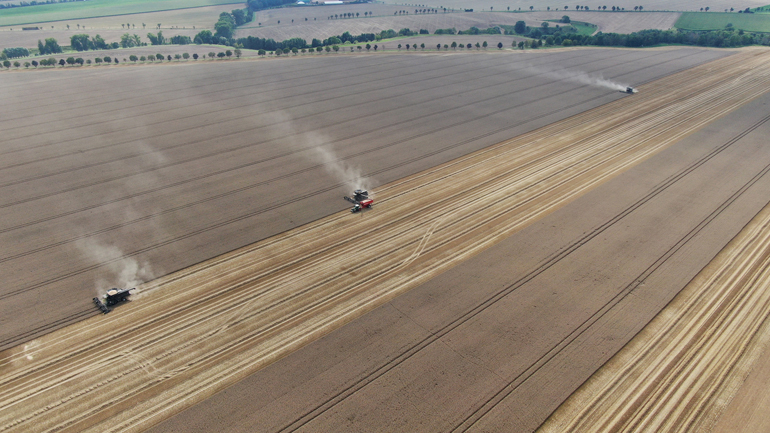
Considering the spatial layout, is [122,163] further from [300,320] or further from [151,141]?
[300,320]

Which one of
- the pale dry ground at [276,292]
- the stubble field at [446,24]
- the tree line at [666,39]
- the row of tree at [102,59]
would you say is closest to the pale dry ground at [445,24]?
the stubble field at [446,24]

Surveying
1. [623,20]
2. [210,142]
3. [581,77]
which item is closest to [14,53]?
[210,142]

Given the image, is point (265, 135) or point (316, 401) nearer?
point (316, 401)

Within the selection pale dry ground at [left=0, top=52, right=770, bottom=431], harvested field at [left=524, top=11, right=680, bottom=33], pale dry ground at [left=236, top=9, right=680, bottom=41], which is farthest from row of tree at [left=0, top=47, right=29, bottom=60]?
harvested field at [left=524, top=11, right=680, bottom=33]

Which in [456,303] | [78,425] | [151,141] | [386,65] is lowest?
[78,425]

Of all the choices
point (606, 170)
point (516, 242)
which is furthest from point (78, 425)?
point (606, 170)
